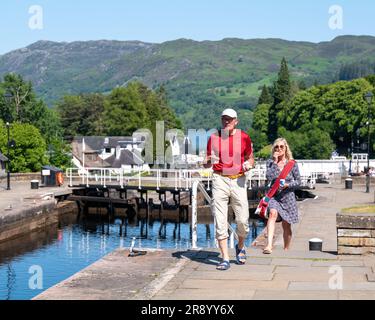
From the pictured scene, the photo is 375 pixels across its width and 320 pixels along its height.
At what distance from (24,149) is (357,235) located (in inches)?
2131

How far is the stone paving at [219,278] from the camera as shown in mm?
9779

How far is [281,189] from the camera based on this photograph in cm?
1295

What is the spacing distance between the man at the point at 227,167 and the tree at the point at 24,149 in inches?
2098

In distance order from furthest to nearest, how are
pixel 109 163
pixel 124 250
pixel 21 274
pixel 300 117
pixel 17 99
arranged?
pixel 300 117, pixel 17 99, pixel 109 163, pixel 21 274, pixel 124 250

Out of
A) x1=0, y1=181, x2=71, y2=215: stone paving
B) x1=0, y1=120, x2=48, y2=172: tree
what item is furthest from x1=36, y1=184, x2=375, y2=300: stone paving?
x1=0, y1=120, x2=48, y2=172: tree

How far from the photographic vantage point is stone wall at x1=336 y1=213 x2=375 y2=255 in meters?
12.5

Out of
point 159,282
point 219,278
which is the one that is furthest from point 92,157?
point 159,282

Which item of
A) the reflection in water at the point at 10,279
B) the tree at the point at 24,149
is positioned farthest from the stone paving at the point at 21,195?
the tree at the point at 24,149

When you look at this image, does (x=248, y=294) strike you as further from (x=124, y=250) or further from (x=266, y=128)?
(x=266, y=128)

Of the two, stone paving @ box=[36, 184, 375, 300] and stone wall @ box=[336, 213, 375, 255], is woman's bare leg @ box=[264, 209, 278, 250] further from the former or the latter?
stone wall @ box=[336, 213, 375, 255]

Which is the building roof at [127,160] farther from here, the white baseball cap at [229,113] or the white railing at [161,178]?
the white baseball cap at [229,113]

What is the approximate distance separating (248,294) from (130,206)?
125ft
